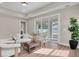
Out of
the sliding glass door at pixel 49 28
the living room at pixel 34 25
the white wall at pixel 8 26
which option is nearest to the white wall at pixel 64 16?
the living room at pixel 34 25

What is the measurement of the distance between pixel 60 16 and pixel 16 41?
1146mm

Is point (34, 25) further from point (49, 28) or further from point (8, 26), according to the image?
point (8, 26)

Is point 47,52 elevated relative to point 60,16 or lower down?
lower down

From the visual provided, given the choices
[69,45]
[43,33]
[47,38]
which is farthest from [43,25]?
[69,45]

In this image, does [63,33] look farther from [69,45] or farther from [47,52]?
[47,52]

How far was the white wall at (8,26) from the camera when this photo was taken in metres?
1.68

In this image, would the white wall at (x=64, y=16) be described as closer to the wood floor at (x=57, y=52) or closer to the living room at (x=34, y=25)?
the living room at (x=34, y=25)

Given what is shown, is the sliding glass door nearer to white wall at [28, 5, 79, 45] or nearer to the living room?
the living room

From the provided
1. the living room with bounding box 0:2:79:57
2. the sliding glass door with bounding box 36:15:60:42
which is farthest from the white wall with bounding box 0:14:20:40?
the sliding glass door with bounding box 36:15:60:42

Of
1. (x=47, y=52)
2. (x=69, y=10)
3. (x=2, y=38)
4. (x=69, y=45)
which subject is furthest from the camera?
(x=47, y=52)

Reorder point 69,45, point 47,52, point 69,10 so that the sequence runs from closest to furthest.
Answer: point 69,10, point 69,45, point 47,52

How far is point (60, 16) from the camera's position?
2180mm

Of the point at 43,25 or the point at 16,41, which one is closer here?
the point at 16,41

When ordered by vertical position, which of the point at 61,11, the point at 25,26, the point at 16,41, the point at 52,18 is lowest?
the point at 16,41
